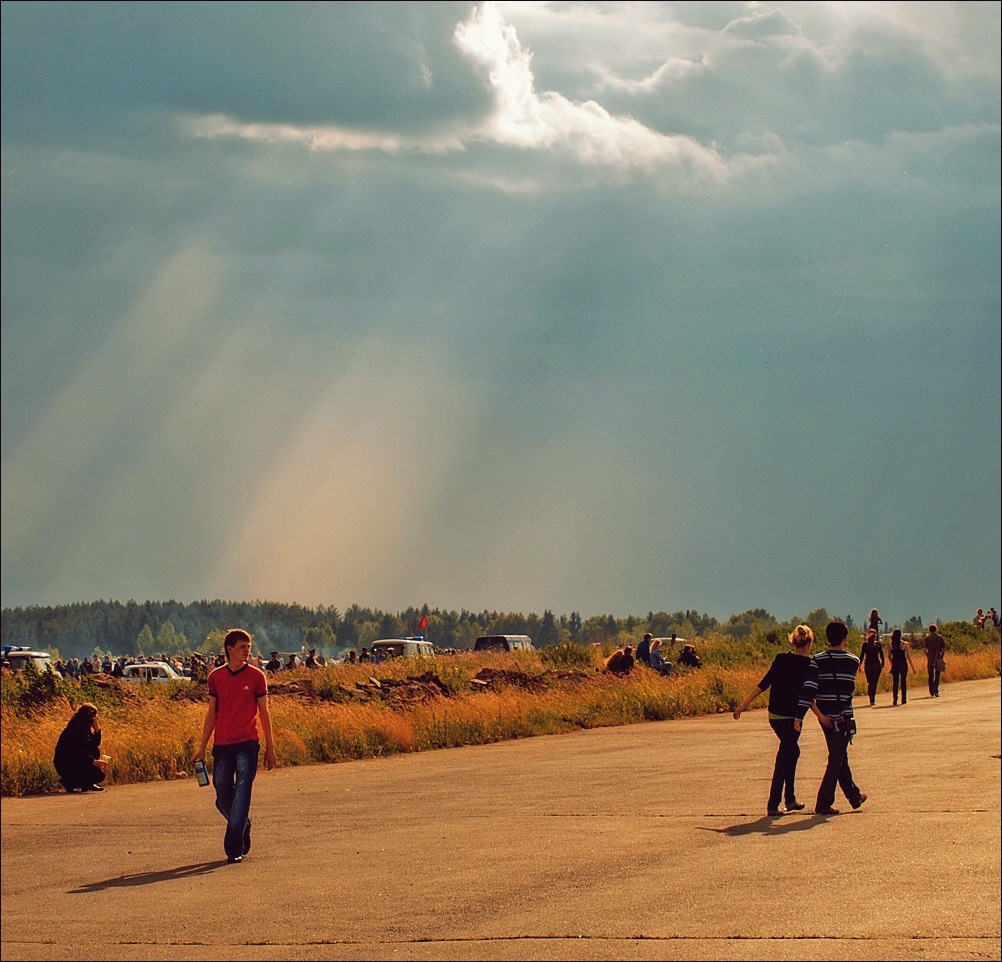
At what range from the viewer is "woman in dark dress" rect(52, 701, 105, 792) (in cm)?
392

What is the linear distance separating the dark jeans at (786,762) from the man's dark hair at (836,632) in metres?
0.35

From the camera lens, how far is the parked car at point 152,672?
16.9 feet

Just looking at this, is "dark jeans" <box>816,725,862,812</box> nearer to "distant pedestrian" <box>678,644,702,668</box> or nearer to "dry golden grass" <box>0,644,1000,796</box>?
"dry golden grass" <box>0,644,1000,796</box>

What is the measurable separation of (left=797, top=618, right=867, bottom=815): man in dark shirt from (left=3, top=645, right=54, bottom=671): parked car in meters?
2.55

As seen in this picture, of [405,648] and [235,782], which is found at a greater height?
[405,648]

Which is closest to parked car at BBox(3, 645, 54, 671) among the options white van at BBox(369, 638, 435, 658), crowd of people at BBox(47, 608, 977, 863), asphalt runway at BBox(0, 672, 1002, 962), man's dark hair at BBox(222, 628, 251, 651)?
crowd of people at BBox(47, 608, 977, 863)

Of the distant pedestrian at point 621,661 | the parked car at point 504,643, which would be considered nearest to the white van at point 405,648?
the parked car at point 504,643

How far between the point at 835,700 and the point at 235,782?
9.61 ft

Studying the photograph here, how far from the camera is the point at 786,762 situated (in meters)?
5.36

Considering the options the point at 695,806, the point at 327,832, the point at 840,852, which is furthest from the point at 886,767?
the point at 840,852

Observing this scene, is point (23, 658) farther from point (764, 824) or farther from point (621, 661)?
point (764, 824)

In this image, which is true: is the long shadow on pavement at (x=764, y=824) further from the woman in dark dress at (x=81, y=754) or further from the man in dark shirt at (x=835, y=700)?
the woman in dark dress at (x=81, y=754)

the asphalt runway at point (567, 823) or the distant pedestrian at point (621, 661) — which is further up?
the distant pedestrian at point (621, 661)

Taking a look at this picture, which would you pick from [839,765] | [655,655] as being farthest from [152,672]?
[839,765]
